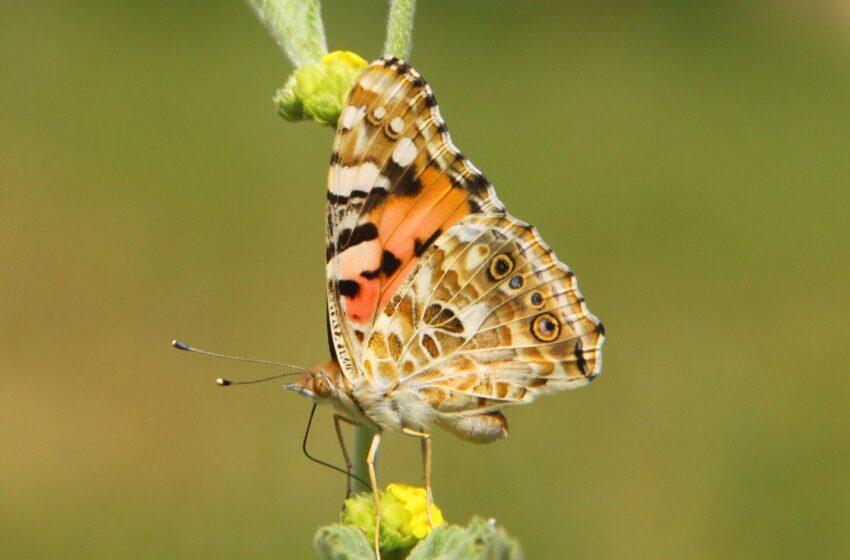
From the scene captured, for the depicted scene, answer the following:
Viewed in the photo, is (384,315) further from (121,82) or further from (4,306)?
(121,82)

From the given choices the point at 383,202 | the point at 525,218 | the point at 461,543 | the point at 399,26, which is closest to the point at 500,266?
the point at 383,202

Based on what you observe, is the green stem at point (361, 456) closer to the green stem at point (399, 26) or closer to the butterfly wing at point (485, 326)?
the butterfly wing at point (485, 326)

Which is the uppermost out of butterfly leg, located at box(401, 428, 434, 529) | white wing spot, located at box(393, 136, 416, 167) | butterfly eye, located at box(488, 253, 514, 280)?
white wing spot, located at box(393, 136, 416, 167)

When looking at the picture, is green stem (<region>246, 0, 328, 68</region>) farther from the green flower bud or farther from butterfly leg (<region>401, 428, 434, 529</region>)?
butterfly leg (<region>401, 428, 434, 529</region>)

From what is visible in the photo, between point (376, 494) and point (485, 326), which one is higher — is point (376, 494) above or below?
below

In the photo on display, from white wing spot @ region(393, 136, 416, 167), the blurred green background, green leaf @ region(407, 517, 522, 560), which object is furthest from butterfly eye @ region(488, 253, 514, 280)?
the blurred green background

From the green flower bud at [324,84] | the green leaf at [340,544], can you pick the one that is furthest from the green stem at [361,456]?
the green flower bud at [324,84]

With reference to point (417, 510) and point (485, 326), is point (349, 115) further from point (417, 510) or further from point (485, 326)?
point (417, 510)
